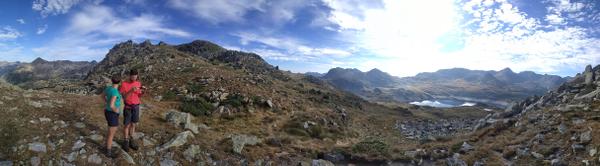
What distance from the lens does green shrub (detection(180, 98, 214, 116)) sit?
29.0 metres

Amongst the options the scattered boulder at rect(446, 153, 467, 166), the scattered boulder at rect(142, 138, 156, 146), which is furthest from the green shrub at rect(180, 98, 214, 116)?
the scattered boulder at rect(446, 153, 467, 166)

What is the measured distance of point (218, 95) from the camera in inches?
1439

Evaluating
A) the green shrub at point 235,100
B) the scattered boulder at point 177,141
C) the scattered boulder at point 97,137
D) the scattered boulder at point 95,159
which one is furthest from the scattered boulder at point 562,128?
the green shrub at point 235,100

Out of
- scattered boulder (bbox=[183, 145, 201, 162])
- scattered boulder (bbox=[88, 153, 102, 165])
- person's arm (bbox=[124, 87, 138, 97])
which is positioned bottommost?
scattered boulder (bbox=[183, 145, 201, 162])

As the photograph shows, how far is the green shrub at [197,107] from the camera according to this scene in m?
29.0

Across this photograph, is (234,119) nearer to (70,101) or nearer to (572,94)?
(70,101)

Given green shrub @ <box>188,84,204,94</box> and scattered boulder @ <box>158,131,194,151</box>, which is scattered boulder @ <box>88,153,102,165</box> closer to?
scattered boulder @ <box>158,131,194,151</box>

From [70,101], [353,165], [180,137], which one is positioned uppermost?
[70,101]

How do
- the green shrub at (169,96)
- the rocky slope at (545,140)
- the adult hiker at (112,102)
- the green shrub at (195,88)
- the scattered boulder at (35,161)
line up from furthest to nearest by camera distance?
the green shrub at (195,88) → the green shrub at (169,96) → the rocky slope at (545,140) → the adult hiker at (112,102) → the scattered boulder at (35,161)

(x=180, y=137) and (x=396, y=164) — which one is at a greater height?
(x=180, y=137)

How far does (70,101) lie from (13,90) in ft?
10.4

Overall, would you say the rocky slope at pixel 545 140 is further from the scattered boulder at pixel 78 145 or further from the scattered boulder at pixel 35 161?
the scattered boulder at pixel 35 161

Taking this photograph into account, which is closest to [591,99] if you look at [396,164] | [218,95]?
[396,164]

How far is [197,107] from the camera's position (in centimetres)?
3066
